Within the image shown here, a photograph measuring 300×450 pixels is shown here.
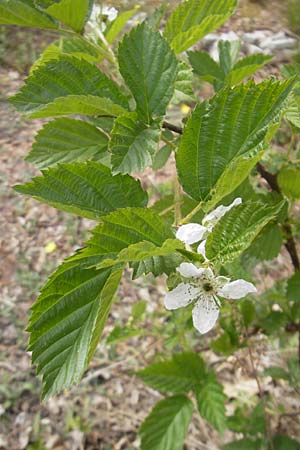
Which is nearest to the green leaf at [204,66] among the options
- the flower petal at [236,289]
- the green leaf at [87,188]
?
the green leaf at [87,188]

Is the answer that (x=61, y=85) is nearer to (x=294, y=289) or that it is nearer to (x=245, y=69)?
(x=245, y=69)

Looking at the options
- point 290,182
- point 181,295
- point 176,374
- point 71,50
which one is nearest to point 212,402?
point 176,374

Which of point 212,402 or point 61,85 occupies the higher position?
point 61,85

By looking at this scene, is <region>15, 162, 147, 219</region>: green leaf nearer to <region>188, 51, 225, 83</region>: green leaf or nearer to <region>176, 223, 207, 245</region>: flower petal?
<region>176, 223, 207, 245</region>: flower petal

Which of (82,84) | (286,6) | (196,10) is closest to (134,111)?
(82,84)

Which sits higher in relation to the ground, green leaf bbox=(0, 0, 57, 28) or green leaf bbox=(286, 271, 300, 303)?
green leaf bbox=(0, 0, 57, 28)

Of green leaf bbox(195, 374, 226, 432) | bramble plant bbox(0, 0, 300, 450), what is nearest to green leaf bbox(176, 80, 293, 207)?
bramble plant bbox(0, 0, 300, 450)

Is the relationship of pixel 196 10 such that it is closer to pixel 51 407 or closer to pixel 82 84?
pixel 82 84
